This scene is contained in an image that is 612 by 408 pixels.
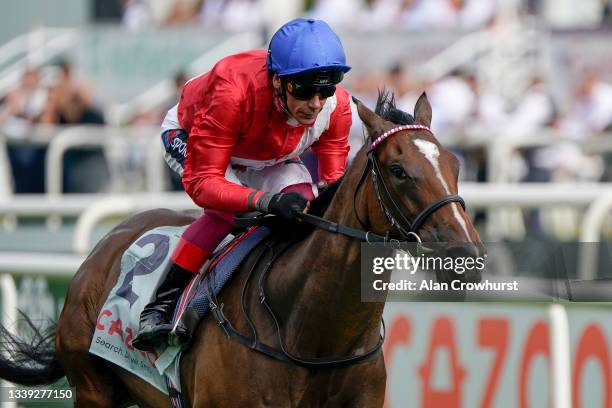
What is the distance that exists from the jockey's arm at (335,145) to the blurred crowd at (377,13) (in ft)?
22.4

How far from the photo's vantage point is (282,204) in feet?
14.0

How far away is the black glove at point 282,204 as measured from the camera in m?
4.28

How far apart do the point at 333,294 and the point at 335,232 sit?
8.3 inches

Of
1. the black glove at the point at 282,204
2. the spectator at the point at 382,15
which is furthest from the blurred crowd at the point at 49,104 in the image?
the black glove at the point at 282,204

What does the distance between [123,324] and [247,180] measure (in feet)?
2.50

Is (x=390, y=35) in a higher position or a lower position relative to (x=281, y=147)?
higher

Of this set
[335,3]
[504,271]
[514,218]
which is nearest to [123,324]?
[504,271]

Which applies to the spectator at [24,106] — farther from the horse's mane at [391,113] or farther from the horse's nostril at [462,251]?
the horse's nostril at [462,251]

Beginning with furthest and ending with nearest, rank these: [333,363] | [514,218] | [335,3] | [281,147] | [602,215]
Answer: [335,3] < [514,218] < [602,215] < [281,147] < [333,363]

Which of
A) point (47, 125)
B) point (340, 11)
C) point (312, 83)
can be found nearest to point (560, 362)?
point (312, 83)

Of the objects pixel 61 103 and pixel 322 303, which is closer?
pixel 322 303

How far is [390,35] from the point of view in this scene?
40.2ft

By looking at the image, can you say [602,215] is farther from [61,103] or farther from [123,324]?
[61,103]

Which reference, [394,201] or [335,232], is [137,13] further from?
[394,201]
